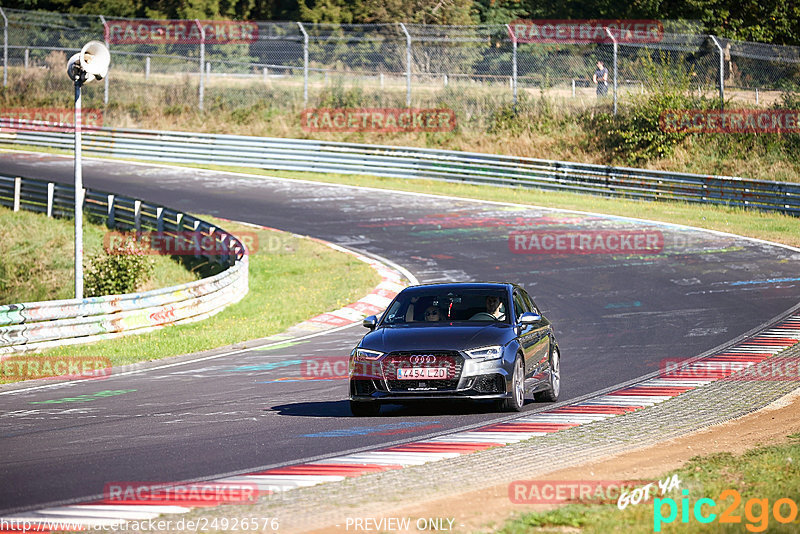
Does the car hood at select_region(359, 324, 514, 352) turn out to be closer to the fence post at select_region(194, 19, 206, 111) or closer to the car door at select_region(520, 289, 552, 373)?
the car door at select_region(520, 289, 552, 373)

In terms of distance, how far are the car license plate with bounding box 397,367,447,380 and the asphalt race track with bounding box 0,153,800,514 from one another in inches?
18.3

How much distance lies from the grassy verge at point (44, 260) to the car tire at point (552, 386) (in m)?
13.3

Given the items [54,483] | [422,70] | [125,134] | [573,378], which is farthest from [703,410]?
[125,134]

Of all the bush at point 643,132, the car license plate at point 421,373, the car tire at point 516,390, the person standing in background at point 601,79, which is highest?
the person standing in background at point 601,79

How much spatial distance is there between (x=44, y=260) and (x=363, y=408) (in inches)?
774

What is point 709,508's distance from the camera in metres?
6.87

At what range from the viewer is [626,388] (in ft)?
43.0

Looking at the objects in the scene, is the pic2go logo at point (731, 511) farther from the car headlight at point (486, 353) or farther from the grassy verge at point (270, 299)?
the grassy verge at point (270, 299)

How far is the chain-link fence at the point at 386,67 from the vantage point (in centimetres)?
3669

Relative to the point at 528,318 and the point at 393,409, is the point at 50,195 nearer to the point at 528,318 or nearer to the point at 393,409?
the point at 393,409

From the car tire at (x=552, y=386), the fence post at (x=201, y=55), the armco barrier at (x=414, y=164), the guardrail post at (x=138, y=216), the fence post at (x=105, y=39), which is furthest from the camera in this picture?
the fence post at (x=105, y=39)

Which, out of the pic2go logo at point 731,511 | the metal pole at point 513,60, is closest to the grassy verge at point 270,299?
the pic2go logo at point 731,511

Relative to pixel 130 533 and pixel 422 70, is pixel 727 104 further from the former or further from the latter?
pixel 130 533

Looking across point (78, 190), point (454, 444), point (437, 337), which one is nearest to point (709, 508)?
point (454, 444)
